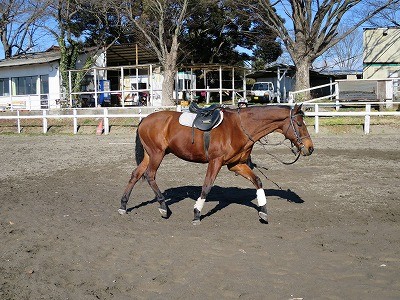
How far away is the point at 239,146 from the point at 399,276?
3.26m

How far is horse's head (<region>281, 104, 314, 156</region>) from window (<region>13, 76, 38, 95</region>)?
36984 millimetres

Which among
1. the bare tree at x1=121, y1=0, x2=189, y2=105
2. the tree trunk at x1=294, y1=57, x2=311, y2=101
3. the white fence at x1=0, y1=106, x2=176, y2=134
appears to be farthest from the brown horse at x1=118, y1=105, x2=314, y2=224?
the bare tree at x1=121, y1=0, x2=189, y2=105

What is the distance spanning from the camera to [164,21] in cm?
3447

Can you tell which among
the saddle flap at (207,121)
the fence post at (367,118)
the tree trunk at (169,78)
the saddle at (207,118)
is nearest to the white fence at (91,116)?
the tree trunk at (169,78)

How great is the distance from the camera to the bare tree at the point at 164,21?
32500 mm

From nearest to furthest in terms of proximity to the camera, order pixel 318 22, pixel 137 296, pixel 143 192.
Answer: pixel 137 296 < pixel 143 192 < pixel 318 22

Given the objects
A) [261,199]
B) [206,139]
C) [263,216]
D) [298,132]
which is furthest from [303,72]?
[263,216]

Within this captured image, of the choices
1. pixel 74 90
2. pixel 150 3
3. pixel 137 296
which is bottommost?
pixel 137 296

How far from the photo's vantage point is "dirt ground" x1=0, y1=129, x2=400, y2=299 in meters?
5.05

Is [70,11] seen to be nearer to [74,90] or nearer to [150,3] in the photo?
[74,90]

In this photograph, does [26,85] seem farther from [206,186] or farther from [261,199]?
[261,199]

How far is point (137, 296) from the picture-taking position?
4.83 meters

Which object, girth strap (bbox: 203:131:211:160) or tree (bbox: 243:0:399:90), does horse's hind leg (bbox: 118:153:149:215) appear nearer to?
girth strap (bbox: 203:131:211:160)

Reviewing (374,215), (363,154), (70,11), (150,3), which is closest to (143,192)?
(374,215)
